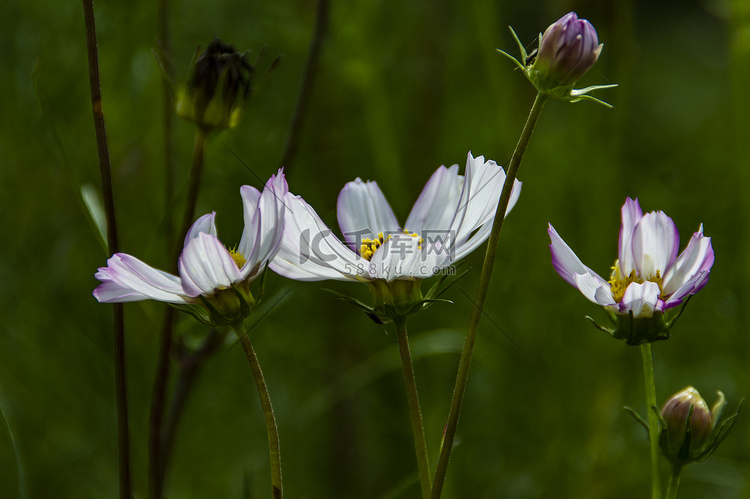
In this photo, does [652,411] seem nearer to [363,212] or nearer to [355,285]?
[363,212]

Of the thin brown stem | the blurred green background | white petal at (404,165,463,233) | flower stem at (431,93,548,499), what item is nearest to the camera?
Result: flower stem at (431,93,548,499)

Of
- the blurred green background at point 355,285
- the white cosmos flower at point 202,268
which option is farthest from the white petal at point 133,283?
the blurred green background at point 355,285

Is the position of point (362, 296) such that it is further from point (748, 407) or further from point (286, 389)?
point (748, 407)

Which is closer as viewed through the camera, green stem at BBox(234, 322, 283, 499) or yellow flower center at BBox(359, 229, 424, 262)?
green stem at BBox(234, 322, 283, 499)

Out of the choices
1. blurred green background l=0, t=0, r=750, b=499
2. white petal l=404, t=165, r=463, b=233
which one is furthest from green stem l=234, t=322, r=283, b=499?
blurred green background l=0, t=0, r=750, b=499

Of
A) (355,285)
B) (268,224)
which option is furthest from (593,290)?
(355,285)

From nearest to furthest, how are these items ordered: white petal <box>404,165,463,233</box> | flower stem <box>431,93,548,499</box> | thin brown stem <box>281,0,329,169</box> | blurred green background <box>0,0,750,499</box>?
flower stem <box>431,93,548,499</box> → white petal <box>404,165,463,233</box> → thin brown stem <box>281,0,329,169</box> → blurred green background <box>0,0,750,499</box>

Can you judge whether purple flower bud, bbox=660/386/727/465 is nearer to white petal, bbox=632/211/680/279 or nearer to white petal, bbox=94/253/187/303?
white petal, bbox=632/211/680/279

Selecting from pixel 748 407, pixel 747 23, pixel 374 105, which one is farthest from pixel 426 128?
pixel 748 407
